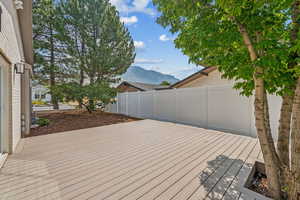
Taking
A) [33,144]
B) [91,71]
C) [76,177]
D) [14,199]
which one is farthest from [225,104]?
[91,71]

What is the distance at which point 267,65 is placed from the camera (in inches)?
68.4

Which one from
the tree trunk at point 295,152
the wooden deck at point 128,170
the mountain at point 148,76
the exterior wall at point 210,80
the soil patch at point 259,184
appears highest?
the mountain at point 148,76

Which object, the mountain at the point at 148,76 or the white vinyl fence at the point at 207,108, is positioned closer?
the white vinyl fence at the point at 207,108

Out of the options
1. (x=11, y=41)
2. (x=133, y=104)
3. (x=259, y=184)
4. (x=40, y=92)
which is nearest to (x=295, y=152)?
(x=259, y=184)

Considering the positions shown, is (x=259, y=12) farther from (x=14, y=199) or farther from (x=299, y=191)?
(x=14, y=199)

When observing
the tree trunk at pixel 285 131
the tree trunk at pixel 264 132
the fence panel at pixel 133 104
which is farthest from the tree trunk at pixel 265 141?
the fence panel at pixel 133 104

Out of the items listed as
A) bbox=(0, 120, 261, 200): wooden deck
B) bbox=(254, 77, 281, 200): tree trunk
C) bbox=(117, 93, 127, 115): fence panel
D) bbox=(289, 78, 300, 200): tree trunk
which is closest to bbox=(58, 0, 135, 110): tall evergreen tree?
bbox=(117, 93, 127, 115): fence panel

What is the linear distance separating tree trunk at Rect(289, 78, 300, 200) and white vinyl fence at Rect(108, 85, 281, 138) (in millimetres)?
3600

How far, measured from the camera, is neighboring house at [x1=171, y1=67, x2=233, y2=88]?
9.01 m

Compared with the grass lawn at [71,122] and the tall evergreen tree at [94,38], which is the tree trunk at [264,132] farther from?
the tall evergreen tree at [94,38]

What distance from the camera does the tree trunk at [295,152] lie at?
171 centimetres

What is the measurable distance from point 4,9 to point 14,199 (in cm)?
341

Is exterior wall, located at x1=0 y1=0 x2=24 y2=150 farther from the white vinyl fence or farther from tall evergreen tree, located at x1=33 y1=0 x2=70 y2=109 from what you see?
tall evergreen tree, located at x1=33 y1=0 x2=70 y2=109

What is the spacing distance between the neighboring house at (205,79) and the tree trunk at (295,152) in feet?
24.4
